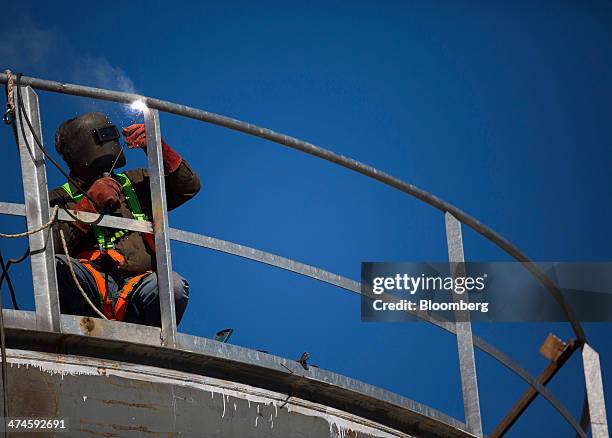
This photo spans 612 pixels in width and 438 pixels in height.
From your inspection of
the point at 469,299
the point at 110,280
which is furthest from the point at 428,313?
the point at 110,280

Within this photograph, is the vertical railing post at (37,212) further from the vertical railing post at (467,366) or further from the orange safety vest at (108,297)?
the vertical railing post at (467,366)

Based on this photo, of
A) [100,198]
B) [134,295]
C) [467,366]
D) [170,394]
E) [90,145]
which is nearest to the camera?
[170,394]

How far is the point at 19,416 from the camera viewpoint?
5715mm

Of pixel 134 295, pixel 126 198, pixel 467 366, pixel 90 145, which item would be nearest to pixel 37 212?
pixel 134 295

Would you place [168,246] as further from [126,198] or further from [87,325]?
[126,198]

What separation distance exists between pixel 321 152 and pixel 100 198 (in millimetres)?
1357

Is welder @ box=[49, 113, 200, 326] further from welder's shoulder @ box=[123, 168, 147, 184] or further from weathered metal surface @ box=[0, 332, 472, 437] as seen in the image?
weathered metal surface @ box=[0, 332, 472, 437]

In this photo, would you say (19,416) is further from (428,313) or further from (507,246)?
(507,246)

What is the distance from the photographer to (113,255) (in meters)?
7.29

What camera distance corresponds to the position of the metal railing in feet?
20.0

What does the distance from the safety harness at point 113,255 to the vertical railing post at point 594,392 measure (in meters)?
3.21

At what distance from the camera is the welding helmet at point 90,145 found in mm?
7824

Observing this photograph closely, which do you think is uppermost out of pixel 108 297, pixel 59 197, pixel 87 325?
pixel 59 197

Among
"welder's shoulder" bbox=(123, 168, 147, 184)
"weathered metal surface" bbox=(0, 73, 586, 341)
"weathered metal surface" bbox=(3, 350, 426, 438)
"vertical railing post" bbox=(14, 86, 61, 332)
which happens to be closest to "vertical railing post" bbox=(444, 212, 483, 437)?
"weathered metal surface" bbox=(0, 73, 586, 341)
